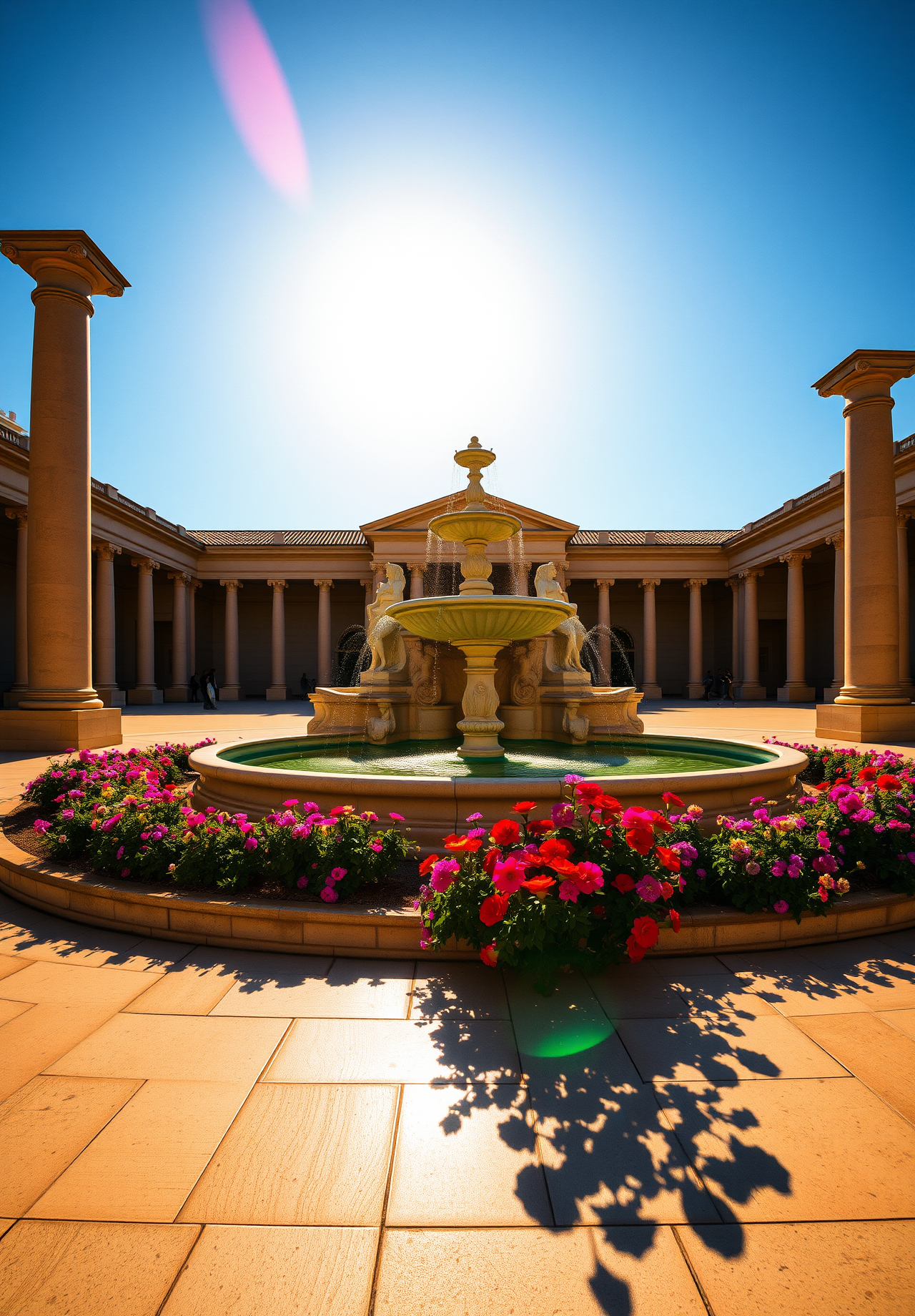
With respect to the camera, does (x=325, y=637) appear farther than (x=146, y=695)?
Yes

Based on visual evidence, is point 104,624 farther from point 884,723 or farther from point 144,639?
point 884,723

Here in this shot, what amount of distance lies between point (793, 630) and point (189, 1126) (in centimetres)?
3860

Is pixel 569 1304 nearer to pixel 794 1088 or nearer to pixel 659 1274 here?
pixel 659 1274

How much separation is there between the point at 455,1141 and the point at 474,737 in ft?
20.5

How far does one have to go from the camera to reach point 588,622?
4819 cm

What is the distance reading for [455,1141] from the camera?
2.54 meters

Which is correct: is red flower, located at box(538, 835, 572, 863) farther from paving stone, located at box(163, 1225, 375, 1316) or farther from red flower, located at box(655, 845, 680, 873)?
paving stone, located at box(163, 1225, 375, 1316)

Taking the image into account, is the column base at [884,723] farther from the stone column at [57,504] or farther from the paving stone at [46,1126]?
the stone column at [57,504]

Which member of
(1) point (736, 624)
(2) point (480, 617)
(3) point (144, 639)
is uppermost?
(1) point (736, 624)

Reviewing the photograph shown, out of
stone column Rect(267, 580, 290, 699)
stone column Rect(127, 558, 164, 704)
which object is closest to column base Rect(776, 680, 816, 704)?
stone column Rect(267, 580, 290, 699)

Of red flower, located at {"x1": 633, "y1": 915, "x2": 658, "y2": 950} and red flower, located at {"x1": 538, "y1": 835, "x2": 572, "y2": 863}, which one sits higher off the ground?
red flower, located at {"x1": 538, "y1": 835, "x2": 572, "y2": 863}

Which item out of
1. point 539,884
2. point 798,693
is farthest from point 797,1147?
point 798,693

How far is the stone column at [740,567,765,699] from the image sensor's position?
1528 inches

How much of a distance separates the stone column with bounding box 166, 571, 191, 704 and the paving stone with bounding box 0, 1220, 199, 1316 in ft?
129
